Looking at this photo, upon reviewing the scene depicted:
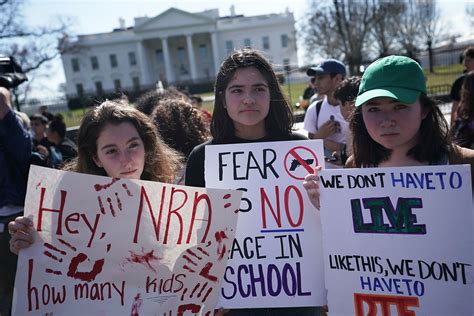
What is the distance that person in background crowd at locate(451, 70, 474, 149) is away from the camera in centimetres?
396

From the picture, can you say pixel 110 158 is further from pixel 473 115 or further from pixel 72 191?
pixel 473 115

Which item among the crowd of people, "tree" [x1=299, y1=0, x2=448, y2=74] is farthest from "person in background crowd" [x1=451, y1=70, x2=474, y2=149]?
"tree" [x1=299, y1=0, x2=448, y2=74]

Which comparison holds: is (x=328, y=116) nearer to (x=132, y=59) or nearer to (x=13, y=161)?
(x=13, y=161)

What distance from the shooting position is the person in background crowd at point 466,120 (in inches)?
156

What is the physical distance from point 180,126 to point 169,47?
72116 millimetres

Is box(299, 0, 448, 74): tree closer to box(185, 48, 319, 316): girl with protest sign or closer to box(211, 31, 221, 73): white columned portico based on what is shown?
box(185, 48, 319, 316): girl with protest sign

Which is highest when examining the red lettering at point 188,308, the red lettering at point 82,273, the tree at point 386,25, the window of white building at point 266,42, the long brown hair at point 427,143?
the window of white building at point 266,42

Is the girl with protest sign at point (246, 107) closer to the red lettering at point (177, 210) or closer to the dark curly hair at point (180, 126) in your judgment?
the red lettering at point (177, 210)

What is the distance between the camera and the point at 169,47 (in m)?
71.9

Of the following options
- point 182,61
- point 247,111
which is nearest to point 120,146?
point 247,111

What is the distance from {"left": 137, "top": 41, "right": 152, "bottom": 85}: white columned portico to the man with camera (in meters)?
69.3

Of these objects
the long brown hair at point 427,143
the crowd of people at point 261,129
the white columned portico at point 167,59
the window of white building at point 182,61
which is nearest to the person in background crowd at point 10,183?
the crowd of people at point 261,129

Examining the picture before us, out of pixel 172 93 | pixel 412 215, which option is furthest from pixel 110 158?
pixel 172 93

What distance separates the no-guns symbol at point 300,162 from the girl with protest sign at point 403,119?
13 centimetres
